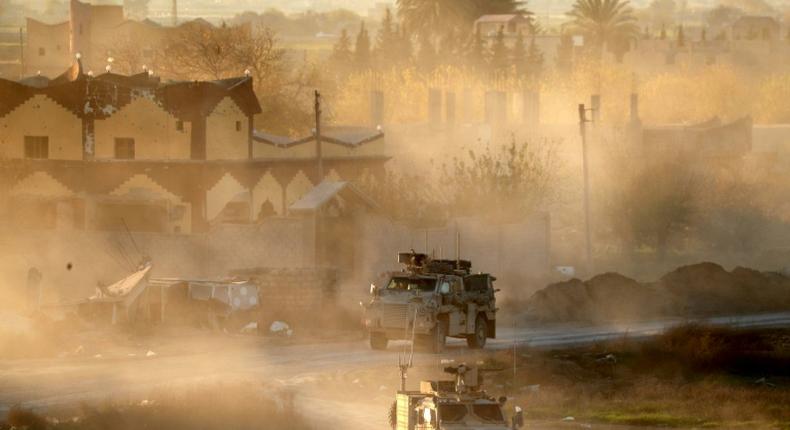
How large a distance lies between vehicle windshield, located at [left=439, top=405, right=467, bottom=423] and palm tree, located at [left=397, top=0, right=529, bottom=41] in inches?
6135

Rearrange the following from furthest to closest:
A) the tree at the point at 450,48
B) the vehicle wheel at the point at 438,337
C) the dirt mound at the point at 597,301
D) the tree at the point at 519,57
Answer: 1. the tree at the point at 450,48
2. the tree at the point at 519,57
3. the dirt mound at the point at 597,301
4. the vehicle wheel at the point at 438,337

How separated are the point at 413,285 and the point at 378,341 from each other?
220cm

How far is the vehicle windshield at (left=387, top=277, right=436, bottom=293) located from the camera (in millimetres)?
44500

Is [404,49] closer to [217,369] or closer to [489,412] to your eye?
[217,369]

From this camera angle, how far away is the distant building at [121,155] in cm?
6850

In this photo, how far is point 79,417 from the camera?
35.1 metres

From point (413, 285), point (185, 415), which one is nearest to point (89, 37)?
point (413, 285)

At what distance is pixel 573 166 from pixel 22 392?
60.0 meters

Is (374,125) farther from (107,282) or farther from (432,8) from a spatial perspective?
(432,8)

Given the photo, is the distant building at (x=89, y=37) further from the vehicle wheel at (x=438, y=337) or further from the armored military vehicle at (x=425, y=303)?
the vehicle wheel at (x=438, y=337)

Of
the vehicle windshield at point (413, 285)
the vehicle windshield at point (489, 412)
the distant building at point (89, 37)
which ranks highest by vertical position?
the distant building at point (89, 37)

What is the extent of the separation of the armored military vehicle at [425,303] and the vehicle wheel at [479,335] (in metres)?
0.30

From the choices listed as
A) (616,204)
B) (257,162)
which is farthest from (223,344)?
(616,204)

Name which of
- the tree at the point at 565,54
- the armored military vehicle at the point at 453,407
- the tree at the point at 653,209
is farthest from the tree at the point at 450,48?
the armored military vehicle at the point at 453,407
